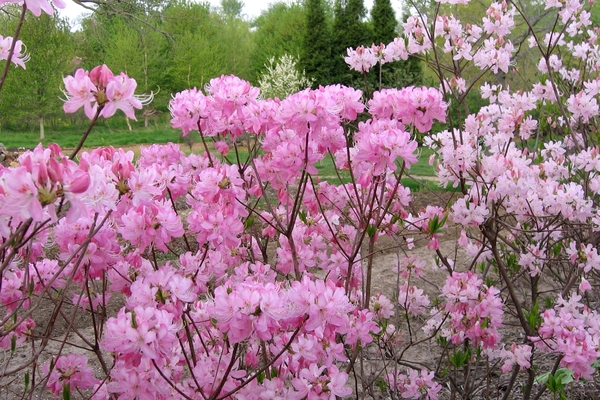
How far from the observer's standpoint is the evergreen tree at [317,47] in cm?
1975

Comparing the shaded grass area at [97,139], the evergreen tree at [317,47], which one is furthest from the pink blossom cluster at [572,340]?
the evergreen tree at [317,47]

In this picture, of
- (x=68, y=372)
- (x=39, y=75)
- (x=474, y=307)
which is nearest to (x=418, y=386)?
(x=474, y=307)

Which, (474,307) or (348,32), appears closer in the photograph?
(474,307)

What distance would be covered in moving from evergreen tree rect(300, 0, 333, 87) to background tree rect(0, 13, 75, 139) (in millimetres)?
8263

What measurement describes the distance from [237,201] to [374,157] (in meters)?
0.53

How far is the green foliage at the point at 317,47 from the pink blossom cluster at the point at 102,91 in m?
18.7

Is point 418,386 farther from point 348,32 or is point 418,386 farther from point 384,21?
point 348,32

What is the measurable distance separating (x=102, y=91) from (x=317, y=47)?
19389 mm

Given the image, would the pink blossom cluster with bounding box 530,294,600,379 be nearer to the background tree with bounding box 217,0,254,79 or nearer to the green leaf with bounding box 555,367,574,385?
the green leaf with bounding box 555,367,574,385

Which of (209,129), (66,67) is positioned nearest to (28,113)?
(66,67)

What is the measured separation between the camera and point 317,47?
1988 cm

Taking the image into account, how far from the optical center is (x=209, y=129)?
2.28 meters

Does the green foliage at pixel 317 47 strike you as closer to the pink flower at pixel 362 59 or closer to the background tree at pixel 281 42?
the background tree at pixel 281 42

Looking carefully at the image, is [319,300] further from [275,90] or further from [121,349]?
[275,90]
